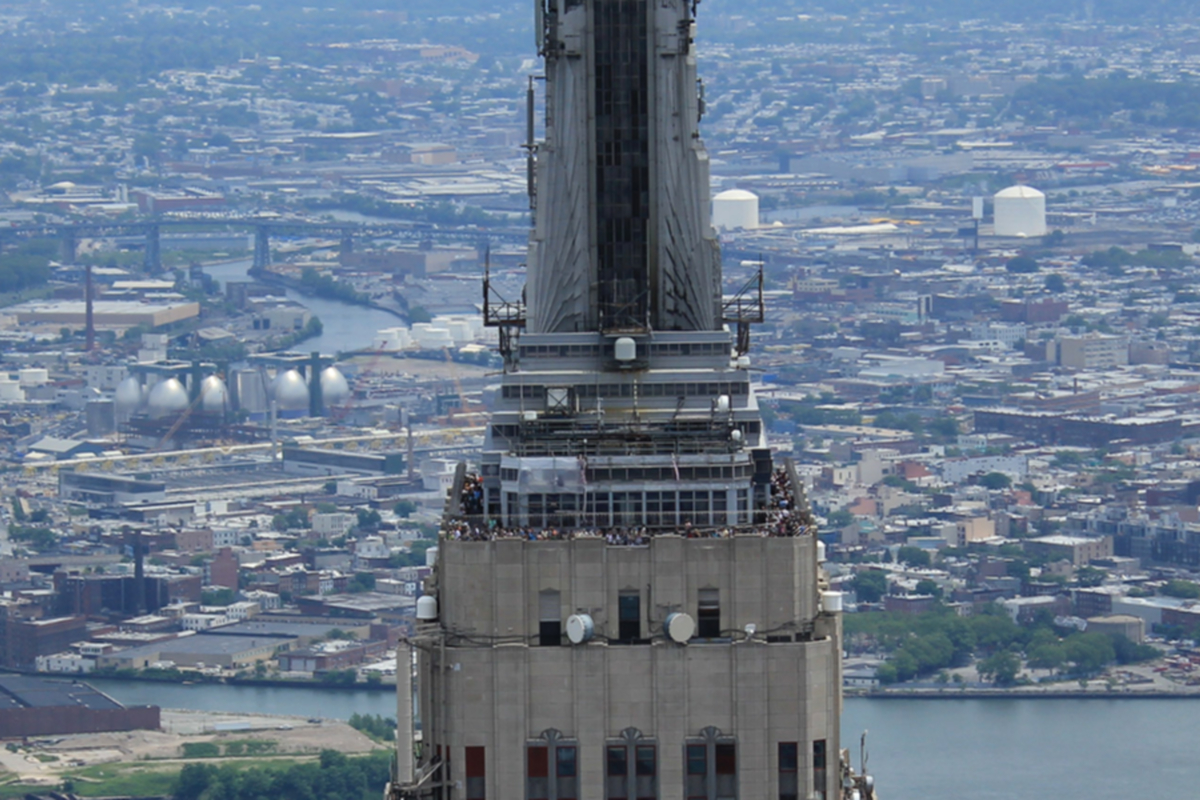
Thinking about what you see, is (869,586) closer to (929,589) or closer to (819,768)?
(929,589)

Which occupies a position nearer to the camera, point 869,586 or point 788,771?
point 788,771

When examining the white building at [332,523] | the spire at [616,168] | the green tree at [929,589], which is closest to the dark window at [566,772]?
the spire at [616,168]

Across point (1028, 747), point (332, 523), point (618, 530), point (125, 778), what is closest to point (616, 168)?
point (618, 530)

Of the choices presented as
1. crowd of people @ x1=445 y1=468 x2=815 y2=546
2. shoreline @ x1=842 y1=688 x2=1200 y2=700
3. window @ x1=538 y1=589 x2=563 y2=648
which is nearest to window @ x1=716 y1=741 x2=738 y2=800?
window @ x1=538 y1=589 x2=563 y2=648

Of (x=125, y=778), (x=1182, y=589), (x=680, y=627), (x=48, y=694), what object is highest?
(x=680, y=627)

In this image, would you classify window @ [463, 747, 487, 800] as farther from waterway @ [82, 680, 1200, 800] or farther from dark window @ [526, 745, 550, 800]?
waterway @ [82, 680, 1200, 800]
